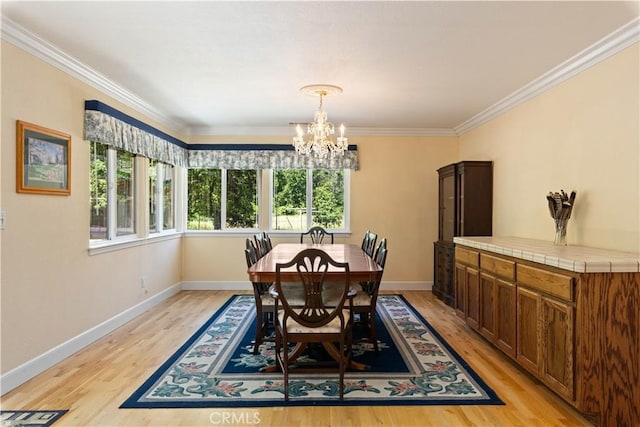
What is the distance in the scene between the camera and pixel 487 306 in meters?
3.57

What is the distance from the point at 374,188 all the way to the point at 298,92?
2.44 meters

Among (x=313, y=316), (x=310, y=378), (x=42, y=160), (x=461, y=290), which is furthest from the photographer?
(x=461, y=290)

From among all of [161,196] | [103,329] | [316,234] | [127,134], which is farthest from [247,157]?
[103,329]

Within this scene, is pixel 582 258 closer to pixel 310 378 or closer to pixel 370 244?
pixel 310 378

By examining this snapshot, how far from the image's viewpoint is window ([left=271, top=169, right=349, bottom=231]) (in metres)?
6.34

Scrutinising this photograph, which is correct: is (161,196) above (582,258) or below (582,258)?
above

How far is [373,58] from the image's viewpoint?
10.7 feet

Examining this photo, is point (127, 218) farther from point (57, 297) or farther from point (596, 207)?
point (596, 207)

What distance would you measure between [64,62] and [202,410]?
289 cm

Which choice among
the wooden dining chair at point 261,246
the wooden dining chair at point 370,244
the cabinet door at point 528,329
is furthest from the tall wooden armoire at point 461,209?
the wooden dining chair at point 261,246

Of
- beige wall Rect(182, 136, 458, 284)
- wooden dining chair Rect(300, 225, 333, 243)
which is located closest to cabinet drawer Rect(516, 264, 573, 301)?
wooden dining chair Rect(300, 225, 333, 243)

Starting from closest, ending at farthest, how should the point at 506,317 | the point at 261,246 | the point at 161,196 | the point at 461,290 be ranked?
the point at 506,317 < the point at 461,290 < the point at 261,246 < the point at 161,196

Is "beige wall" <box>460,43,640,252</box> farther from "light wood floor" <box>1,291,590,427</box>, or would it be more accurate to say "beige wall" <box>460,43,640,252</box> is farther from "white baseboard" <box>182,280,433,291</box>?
"white baseboard" <box>182,280,433,291</box>

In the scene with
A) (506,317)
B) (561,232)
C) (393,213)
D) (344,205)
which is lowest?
(506,317)
